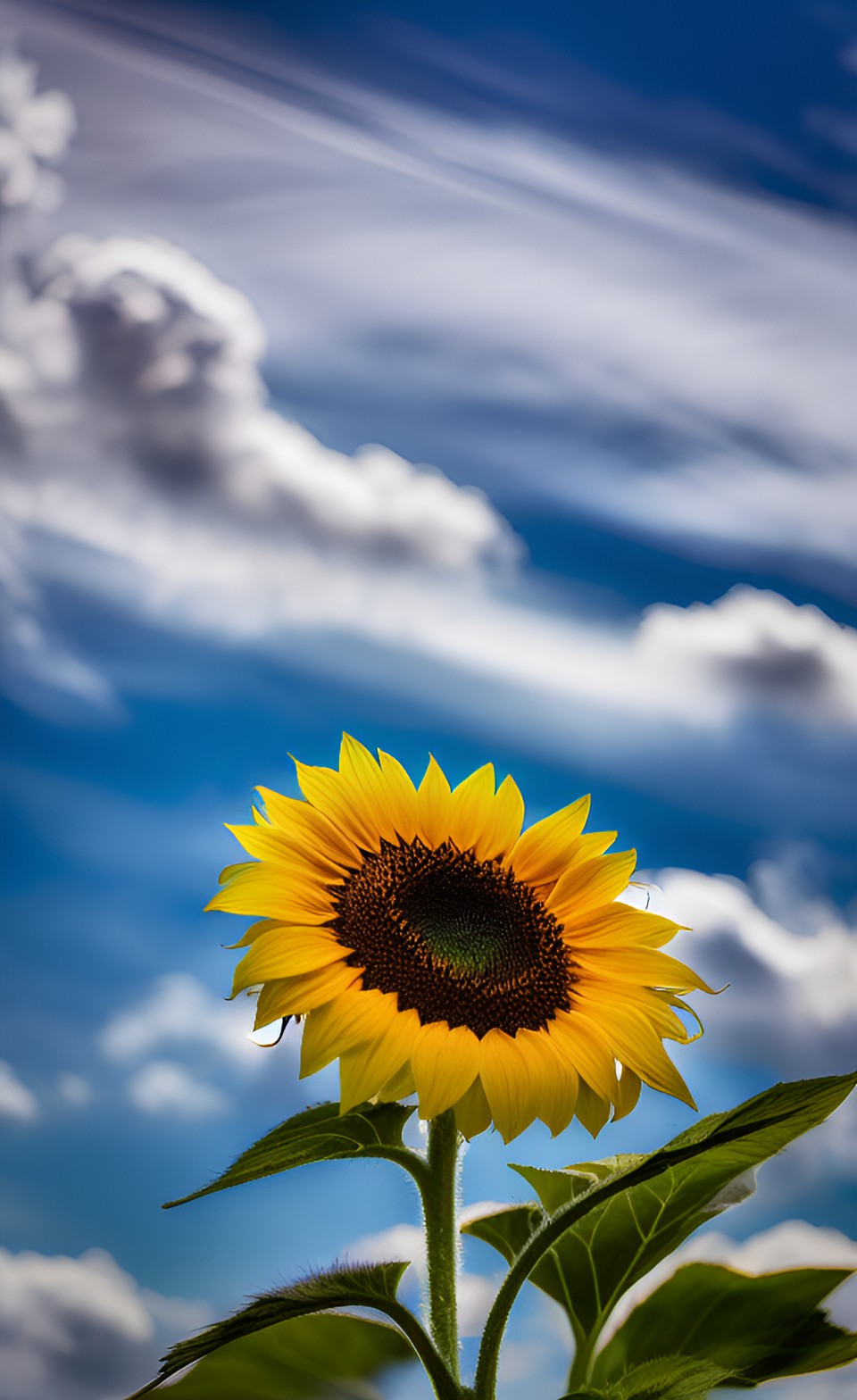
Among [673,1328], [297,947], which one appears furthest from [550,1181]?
[297,947]

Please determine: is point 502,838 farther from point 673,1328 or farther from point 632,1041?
point 673,1328

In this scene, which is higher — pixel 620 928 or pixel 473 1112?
pixel 620 928

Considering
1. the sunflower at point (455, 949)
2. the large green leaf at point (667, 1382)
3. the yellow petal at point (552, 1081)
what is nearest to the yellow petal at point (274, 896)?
the sunflower at point (455, 949)

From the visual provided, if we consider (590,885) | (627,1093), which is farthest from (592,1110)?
(590,885)

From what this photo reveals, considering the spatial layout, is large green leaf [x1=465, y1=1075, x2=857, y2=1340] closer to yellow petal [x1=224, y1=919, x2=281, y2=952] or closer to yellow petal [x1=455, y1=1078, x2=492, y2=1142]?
yellow petal [x1=455, y1=1078, x2=492, y2=1142]

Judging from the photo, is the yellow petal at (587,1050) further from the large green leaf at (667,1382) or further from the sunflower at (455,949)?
the large green leaf at (667,1382)

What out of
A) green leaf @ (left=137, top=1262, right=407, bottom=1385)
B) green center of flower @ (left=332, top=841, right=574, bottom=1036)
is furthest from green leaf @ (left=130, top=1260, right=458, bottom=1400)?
green center of flower @ (left=332, top=841, right=574, bottom=1036)

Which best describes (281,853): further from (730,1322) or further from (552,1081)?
(730,1322)
